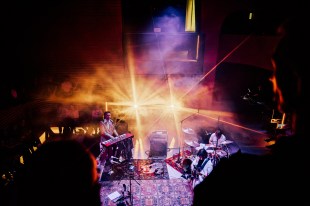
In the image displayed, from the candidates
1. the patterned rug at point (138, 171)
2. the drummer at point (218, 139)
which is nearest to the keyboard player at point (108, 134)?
the patterned rug at point (138, 171)

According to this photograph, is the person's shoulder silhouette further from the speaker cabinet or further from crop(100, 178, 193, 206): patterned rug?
the speaker cabinet

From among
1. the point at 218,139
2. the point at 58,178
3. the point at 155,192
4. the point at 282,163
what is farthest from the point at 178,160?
the point at 282,163

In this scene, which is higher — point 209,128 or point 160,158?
point 209,128

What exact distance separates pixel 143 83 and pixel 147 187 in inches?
172

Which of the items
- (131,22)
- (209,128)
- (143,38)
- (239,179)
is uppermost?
(131,22)

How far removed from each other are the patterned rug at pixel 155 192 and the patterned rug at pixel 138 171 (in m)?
0.21

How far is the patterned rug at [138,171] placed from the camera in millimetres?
6895

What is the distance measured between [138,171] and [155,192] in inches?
47.2

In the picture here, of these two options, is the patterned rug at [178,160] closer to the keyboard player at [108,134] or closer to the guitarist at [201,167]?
the guitarist at [201,167]

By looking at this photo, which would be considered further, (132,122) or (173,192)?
(132,122)

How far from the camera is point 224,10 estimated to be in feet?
26.6

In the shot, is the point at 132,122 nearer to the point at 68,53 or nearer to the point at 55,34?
the point at 68,53

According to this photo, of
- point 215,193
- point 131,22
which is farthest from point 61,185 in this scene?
point 131,22

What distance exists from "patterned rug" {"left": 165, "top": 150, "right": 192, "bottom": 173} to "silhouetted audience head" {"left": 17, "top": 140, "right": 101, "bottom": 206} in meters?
6.73
